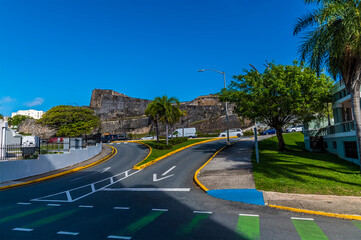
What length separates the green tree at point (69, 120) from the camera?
39.2 meters

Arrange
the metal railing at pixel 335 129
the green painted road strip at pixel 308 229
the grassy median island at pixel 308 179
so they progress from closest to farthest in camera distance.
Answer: the green painted road strip at pixel 308 229 < the grassy median island at pixel 308 179 < the metal railing at pixel 335 129

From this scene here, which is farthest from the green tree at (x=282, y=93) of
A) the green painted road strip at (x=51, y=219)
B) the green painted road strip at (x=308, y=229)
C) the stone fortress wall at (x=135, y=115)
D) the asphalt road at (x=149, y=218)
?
the stone fortress wall at (x=135, y=115)

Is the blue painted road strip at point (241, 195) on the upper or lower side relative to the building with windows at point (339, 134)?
lower

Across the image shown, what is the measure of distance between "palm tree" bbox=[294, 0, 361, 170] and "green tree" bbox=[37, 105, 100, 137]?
37678 mm

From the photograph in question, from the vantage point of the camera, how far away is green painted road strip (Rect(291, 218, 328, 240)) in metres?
5.41

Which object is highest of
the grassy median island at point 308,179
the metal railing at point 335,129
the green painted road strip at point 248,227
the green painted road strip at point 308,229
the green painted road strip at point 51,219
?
the metal railing at point 335,129

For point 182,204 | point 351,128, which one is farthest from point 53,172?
point 351,128

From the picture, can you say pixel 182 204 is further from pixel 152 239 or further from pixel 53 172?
pixel 53 172

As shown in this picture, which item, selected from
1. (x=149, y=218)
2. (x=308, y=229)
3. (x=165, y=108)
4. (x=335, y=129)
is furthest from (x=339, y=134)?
(x=165, y=108)

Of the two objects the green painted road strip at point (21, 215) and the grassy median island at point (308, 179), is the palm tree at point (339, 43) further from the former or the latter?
the green painted road strip at point (21, 215)

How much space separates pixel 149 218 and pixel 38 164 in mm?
13829

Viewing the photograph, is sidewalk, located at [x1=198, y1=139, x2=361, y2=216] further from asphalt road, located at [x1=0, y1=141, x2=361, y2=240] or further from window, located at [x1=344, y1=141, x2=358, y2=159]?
window, located at [x1=344, y1=141, x2=358, y2=159]

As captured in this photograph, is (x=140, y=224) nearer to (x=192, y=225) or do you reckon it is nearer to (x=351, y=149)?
(x=192, y=225)

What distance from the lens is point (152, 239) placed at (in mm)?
5410
